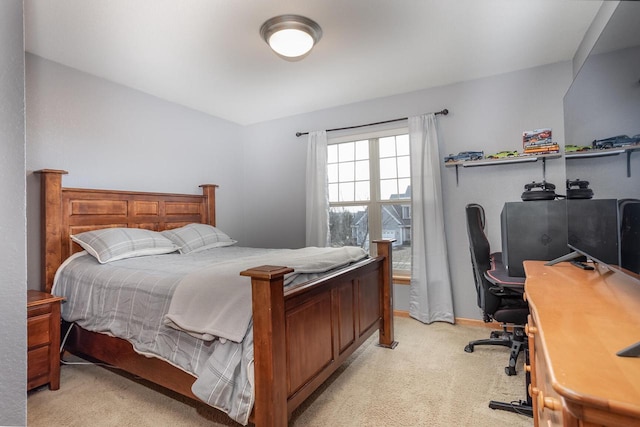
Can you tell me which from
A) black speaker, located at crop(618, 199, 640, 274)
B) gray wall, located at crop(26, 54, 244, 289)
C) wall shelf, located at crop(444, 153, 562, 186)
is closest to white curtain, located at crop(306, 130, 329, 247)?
gray wall, located at crop(26, 54, 244, 289)

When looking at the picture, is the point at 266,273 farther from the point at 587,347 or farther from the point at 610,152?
the point at 610,152

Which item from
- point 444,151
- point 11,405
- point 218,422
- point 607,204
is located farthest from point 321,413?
point 444,151

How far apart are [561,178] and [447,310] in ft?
5.24

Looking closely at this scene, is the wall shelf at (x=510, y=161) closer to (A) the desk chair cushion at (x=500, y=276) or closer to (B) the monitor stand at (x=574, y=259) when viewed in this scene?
(A) the desk chair cushion at (x=500, y=276)

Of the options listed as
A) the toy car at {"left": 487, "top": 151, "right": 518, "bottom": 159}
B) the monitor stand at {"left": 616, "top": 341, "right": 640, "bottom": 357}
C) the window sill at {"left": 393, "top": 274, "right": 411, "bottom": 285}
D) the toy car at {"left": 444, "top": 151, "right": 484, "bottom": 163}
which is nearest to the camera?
the monitor stand at {"left": 616, "top": 341, "right": 640, "bottom": 357}

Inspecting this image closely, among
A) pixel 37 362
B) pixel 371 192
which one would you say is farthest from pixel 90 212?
pixel 371 192

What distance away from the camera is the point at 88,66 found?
9.08ft

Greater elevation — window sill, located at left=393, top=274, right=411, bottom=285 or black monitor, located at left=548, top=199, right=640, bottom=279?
black monitor, located at left=548, top=199, right=640, bottom=279

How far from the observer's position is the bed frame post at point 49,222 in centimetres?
252

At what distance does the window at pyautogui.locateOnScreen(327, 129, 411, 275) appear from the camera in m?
3.66

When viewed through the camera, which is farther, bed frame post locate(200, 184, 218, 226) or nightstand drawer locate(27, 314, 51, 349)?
bed frame post locate(200, 184, 218, 226)

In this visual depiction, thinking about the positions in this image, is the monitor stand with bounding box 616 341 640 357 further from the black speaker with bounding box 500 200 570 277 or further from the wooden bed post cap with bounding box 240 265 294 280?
the black speaker with bounding box 500 200 570 277

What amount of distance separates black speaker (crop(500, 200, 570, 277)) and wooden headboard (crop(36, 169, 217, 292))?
3183 millimetres

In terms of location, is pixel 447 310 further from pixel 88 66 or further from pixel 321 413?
pixel 88 66
